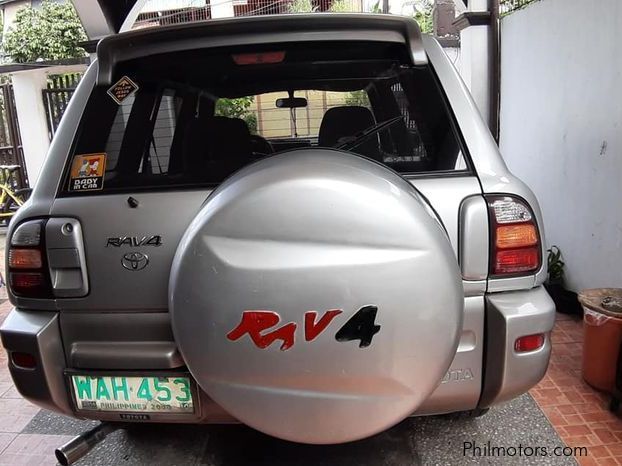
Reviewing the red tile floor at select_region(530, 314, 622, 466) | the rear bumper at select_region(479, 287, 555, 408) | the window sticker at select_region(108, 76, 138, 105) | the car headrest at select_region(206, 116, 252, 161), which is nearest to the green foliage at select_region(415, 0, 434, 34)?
the red tile floor at select_region(530, 314, 622, 466)

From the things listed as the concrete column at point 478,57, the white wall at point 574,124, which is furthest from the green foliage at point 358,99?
the concrete column at point 478,57

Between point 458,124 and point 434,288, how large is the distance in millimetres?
724

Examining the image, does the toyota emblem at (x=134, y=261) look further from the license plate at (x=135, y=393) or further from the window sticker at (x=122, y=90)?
the window sticker at (x=122, y=90)

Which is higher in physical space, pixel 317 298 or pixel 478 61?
pixel 478 61

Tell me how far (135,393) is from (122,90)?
3.77 ft

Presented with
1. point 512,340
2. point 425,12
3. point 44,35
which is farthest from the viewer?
point 425,12

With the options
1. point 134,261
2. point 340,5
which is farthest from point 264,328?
point 340,5

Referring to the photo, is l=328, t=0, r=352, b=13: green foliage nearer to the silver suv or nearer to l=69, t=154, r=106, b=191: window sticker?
the silver suv

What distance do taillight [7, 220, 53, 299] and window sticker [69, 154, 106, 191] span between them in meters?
0.18

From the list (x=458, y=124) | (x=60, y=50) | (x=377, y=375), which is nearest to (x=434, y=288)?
(x=377, y=375)

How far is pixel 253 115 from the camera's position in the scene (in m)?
2.51

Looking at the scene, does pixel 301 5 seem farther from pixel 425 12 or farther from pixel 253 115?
pixel 253 115

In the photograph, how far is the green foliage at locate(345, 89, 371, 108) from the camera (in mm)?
2496

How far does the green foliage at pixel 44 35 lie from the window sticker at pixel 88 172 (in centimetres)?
936
